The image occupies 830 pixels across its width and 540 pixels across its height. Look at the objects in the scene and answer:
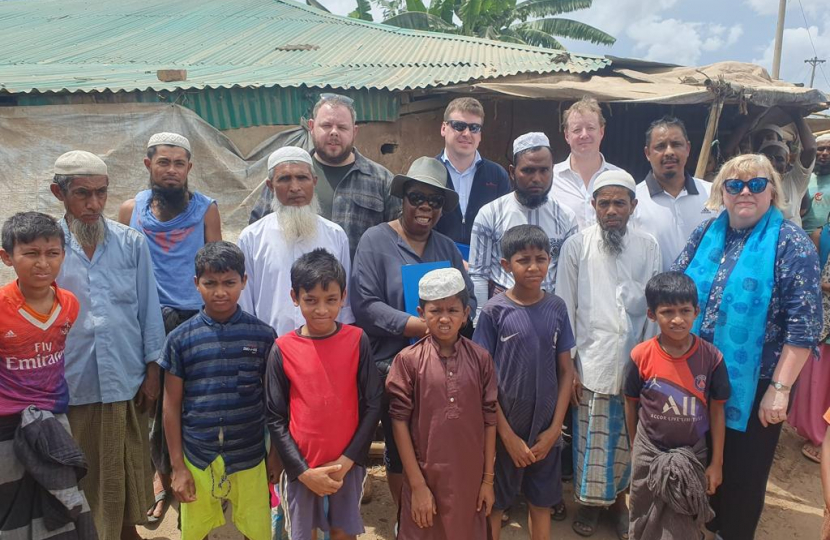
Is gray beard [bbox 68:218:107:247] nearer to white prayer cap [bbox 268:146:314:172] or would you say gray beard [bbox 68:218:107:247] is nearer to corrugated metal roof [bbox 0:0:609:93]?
white prayer cap [bbox 268:146:314:172]

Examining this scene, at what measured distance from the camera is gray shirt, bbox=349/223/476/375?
2.70 meters

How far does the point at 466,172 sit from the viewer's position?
143 inches

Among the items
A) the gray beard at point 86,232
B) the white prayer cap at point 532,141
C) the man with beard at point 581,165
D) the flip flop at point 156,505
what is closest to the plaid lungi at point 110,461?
the flip flop at point 156,505

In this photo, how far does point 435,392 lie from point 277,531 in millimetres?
1147

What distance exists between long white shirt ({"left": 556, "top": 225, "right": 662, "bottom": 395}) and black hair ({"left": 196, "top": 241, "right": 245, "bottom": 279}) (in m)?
1.58

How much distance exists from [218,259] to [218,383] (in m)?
0.53

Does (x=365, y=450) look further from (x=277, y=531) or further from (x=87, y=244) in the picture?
(x=87, y=244)

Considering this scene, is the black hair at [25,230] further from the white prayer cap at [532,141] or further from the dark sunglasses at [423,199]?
the white prayer cap at [532,141]

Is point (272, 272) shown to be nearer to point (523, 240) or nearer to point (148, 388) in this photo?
point (148, 388)

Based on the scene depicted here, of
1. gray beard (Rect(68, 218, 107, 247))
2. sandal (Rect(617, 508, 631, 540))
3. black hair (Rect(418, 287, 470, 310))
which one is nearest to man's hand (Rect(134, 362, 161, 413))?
gray beard (Rect(68, 218, 107, 247))

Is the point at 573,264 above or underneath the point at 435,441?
above

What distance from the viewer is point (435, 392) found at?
7.64ft

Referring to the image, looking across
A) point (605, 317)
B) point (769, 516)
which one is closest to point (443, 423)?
point (605, 317)

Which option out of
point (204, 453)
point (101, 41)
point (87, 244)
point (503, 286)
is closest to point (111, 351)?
point (87, 244)
